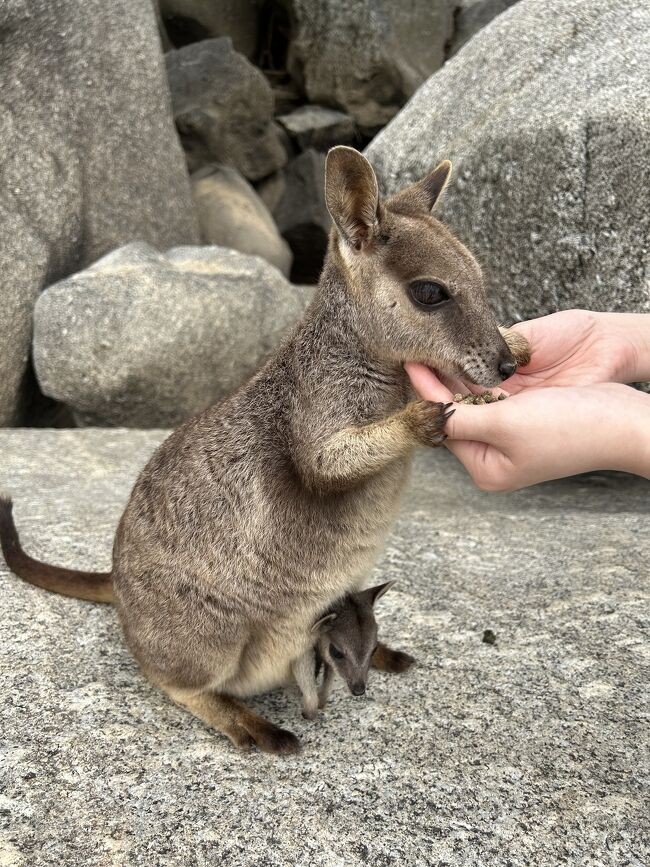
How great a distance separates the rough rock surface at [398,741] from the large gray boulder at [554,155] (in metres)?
1.60

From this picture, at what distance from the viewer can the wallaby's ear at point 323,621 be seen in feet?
9.00

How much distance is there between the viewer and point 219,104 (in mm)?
10141

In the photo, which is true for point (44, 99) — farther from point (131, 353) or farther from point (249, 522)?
point (249, 522)

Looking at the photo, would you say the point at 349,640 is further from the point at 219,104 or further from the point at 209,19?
the point at 209,19

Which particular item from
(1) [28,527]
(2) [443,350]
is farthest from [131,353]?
(2) [443,350]

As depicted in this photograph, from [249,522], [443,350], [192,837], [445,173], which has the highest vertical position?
[445,173]

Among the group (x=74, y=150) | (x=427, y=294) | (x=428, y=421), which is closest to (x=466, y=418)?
(x=428, y=421)

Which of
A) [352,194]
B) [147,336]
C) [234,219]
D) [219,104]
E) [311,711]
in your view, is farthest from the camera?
[219,104]

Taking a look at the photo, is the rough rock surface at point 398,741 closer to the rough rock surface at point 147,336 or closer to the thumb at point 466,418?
the thumb at point 466,418

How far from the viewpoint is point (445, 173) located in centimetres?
315

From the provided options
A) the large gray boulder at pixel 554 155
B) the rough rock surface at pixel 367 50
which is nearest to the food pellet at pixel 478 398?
the large gray boulder at pixel 554 155

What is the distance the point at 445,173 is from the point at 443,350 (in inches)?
33.6

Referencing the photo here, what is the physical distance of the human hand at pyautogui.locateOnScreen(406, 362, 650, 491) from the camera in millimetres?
2537

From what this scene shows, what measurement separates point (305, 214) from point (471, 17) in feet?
15.3
